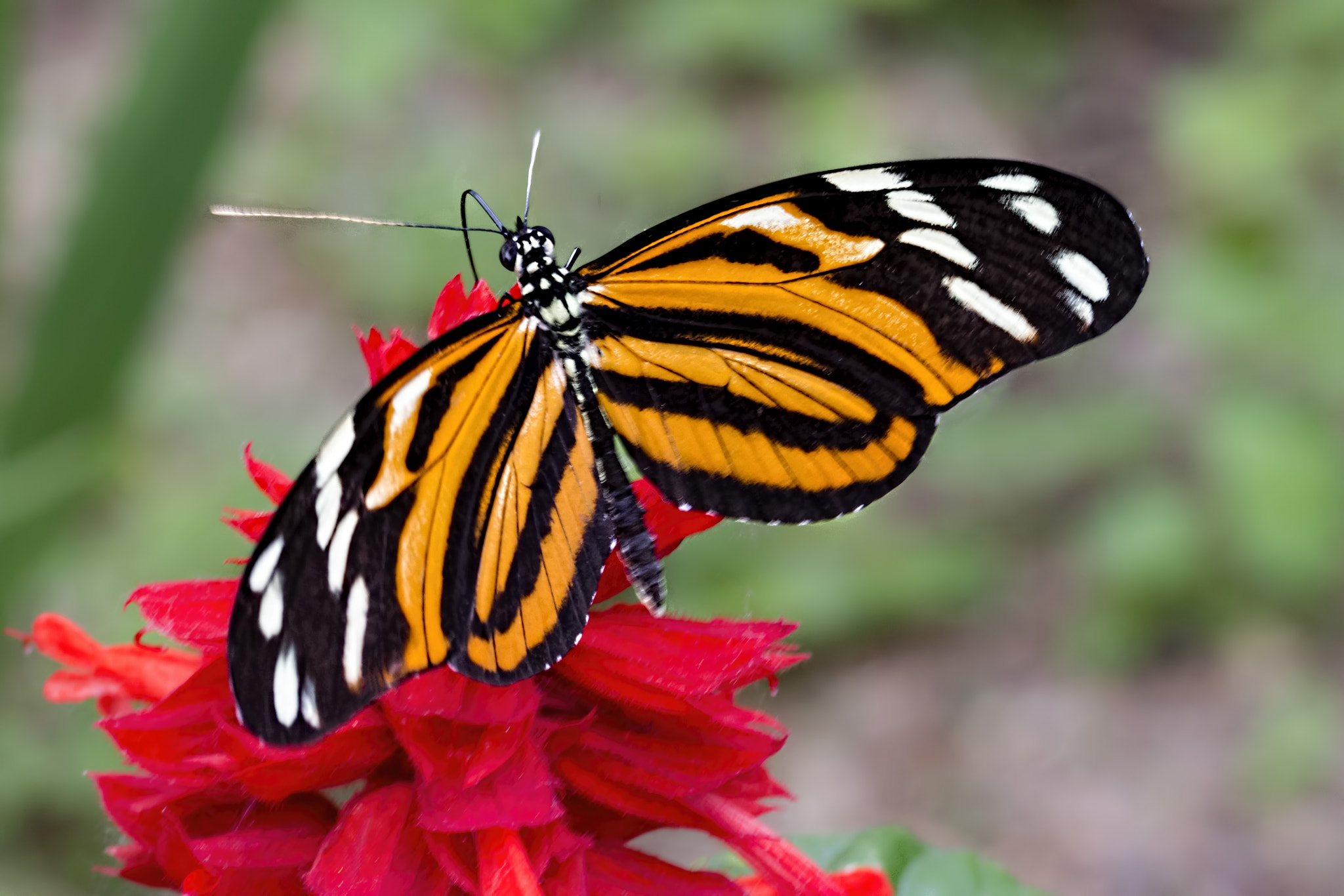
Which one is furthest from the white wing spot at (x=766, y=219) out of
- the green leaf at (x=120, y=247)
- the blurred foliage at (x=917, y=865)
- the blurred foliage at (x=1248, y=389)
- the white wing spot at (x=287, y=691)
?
the blurred foliage at (x=1248, y=389)

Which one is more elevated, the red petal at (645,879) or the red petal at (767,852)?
the red petal at (767,852)

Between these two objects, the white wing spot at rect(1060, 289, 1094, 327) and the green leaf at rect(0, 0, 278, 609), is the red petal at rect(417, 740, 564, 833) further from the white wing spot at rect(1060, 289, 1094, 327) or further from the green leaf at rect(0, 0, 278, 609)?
the green leaf at rect(0, 0, 278, 609)

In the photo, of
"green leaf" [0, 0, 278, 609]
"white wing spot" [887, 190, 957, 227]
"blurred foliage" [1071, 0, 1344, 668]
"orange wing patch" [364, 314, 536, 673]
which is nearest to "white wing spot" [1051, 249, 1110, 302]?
"white wing spot" [887, 190, 957, 227]

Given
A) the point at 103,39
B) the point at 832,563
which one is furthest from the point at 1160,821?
the point at 103,39

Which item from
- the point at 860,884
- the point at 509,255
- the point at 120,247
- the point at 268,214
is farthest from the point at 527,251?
the point at 120,247

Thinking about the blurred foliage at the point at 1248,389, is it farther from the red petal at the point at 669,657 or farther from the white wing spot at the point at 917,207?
the red petal at the point at 669,657

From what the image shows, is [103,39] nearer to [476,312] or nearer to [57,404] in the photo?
[57,404]
